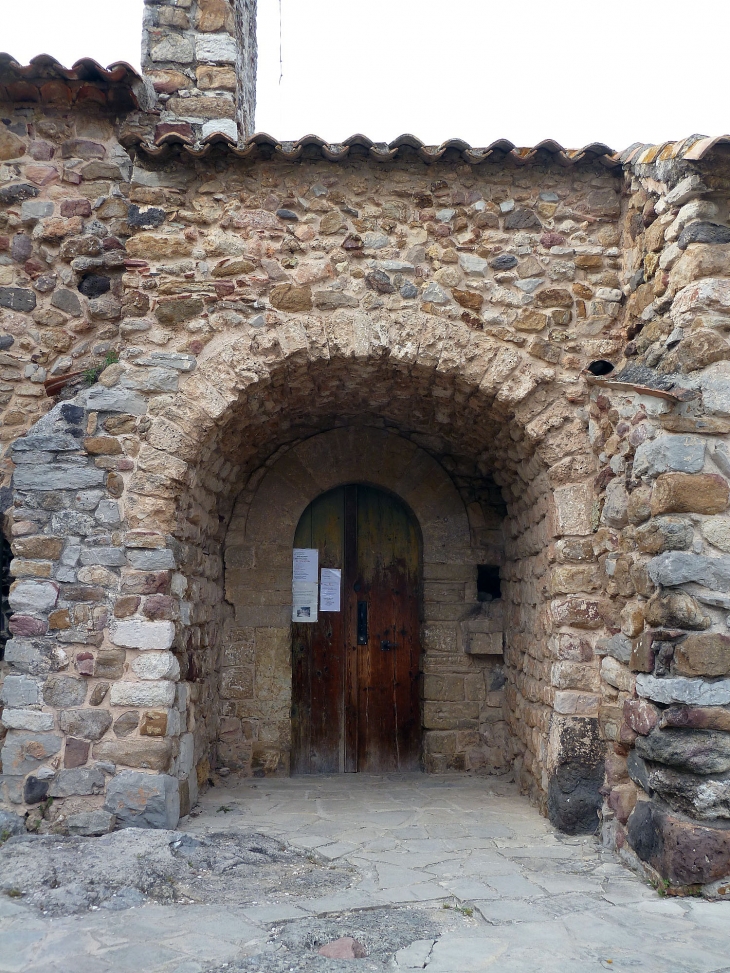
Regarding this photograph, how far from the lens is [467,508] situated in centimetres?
555

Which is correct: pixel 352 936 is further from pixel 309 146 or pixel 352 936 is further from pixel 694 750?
pixel 309 146

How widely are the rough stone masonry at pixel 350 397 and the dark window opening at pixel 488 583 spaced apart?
45cm

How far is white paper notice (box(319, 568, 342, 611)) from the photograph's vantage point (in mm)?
5574

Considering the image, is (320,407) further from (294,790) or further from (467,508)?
(294,790)

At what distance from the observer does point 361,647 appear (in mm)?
5574

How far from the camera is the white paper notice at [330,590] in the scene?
5574 mm

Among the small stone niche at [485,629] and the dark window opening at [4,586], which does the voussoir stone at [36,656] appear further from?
the small stone niche at [485,629]

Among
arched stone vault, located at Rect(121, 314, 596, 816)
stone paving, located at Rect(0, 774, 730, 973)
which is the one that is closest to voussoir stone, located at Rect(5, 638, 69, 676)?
arched stone vault, located at Rect(121, 314, 596, 816)

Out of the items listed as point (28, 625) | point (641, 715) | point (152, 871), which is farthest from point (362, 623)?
point (152, 871)

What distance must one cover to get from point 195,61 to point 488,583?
4.01 metres

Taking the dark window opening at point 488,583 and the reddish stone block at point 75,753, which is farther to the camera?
the dark window opening at point 488,583

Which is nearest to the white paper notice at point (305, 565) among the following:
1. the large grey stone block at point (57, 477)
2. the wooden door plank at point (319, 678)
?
the wooden door plank at point (319, 678)

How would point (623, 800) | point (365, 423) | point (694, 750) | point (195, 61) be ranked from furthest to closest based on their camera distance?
1. point (365, 423)
2. point (195, 61)
3. point (623, 800)
4. point (694, 750)

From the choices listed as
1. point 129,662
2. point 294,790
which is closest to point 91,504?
point 129,662
